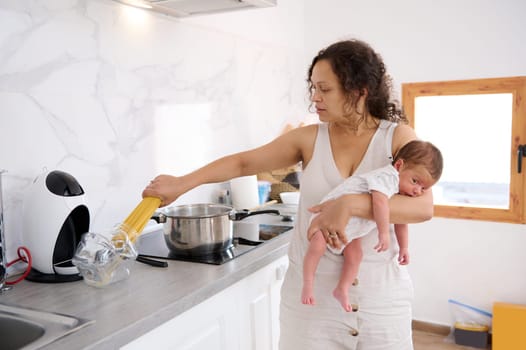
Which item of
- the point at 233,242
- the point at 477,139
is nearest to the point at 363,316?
the point at 233,242

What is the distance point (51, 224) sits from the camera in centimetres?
154

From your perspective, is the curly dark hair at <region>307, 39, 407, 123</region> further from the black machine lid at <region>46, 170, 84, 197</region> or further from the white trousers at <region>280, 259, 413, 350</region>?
the black machine lid at <region>46, 170, 84, 197</region>

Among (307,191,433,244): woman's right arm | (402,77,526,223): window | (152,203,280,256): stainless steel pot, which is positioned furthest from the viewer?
(402,77,526,223): window

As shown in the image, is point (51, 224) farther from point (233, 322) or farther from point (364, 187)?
point (364, 187)

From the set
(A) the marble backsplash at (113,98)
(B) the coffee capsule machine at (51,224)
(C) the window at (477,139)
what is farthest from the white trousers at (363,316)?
(C) the window at (477,139)

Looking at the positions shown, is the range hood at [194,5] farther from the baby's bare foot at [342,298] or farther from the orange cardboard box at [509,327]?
the orange cardboard box at [509,327]

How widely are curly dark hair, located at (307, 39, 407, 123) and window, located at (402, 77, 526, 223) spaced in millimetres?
2081

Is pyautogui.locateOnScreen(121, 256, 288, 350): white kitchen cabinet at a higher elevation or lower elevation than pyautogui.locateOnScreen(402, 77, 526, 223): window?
lower

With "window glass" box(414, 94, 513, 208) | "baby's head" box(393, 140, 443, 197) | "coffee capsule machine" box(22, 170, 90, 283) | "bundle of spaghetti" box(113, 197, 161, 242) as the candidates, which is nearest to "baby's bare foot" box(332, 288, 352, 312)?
"baby's head" box(393, 140, 443, 197)

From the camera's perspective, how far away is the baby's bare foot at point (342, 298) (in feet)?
4.61

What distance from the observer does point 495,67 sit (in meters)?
3.22

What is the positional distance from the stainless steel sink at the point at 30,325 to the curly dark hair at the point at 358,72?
0.97m

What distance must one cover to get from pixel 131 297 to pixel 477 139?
9.27ft

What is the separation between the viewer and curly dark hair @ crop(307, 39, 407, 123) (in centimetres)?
147
